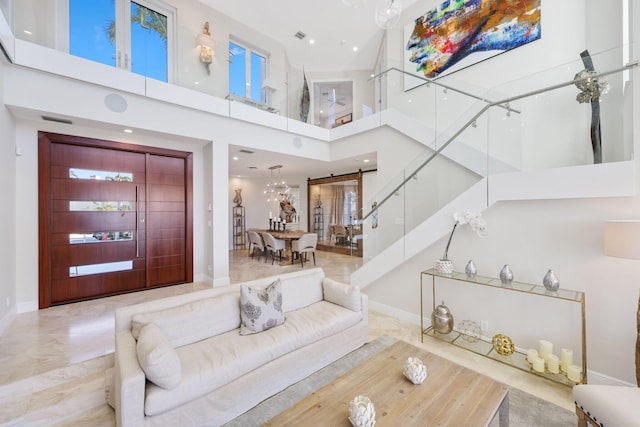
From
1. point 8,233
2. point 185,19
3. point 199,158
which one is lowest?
point 8,233

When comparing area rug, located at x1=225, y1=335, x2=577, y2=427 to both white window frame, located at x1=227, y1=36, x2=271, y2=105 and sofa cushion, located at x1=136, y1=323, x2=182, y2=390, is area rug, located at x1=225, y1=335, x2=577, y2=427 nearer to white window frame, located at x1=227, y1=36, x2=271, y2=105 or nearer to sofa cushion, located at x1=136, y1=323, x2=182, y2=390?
sofa cushion, located at x1=136, y1=323, x2=182, y2=390

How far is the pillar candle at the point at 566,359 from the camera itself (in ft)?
7.28

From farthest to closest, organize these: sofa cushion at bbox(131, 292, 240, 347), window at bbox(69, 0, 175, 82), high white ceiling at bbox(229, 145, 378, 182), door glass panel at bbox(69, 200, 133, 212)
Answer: high white ceiling at bbox(229, 145, 378, 182) < door glass panel at bbox(69, 200, 133, 212) < window at bbox(69, 0, 175, 82) < sofa cushion at bbox(131, 292, 240, 347)

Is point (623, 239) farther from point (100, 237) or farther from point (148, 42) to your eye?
point (148, 42)

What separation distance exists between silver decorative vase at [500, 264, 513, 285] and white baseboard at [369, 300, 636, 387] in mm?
742

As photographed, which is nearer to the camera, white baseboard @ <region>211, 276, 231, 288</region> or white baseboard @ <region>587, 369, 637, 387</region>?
white baseboard @ <region>587, 369, 637, 387</region>

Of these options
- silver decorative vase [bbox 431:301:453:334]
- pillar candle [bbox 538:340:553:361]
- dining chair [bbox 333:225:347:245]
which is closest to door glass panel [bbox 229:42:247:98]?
dining chair [bbox 333:225:347:245]

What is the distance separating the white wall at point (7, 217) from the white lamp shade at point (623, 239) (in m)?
6.04

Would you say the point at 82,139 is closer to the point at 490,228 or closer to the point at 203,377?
the point at 203,377

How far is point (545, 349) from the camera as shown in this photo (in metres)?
2.34

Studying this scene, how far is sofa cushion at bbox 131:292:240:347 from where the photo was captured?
1.93 meters

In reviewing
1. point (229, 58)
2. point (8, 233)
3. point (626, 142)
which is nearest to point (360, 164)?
point (229, 58)

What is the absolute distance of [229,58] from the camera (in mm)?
5008

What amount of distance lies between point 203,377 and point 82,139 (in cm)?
443
